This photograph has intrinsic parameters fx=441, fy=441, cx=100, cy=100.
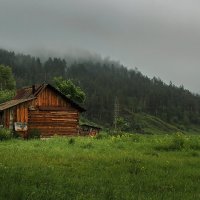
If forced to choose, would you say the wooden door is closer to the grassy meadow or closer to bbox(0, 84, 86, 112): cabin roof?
bbox(0, 84, 86, 112): cabin roof

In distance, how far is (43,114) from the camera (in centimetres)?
4975

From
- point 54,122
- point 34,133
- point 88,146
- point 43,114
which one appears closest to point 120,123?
point 54,122

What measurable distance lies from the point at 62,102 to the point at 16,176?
39073 millimetres

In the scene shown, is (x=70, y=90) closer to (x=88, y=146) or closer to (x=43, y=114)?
(x=43, y=114)

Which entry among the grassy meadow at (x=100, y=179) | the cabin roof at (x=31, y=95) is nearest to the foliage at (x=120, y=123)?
the cabin roof at (x=31, y=95)

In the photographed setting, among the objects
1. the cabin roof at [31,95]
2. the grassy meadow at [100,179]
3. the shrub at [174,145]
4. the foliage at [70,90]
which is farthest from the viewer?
the foliage at [70,90]

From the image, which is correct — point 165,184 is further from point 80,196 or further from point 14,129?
point 14,129

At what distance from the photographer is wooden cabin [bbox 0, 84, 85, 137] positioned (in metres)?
48.2

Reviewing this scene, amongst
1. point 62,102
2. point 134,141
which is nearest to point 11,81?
point 62,102

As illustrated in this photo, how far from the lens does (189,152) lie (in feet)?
73.6

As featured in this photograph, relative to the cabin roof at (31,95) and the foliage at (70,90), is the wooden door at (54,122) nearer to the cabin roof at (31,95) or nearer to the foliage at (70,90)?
the cabin roof at (31,95)

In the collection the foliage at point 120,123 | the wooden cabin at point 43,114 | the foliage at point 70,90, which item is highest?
the foliage at point 70,90

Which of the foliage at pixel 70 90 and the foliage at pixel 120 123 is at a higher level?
the foliage at pixel 70 90

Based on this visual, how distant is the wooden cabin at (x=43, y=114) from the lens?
158 feet
